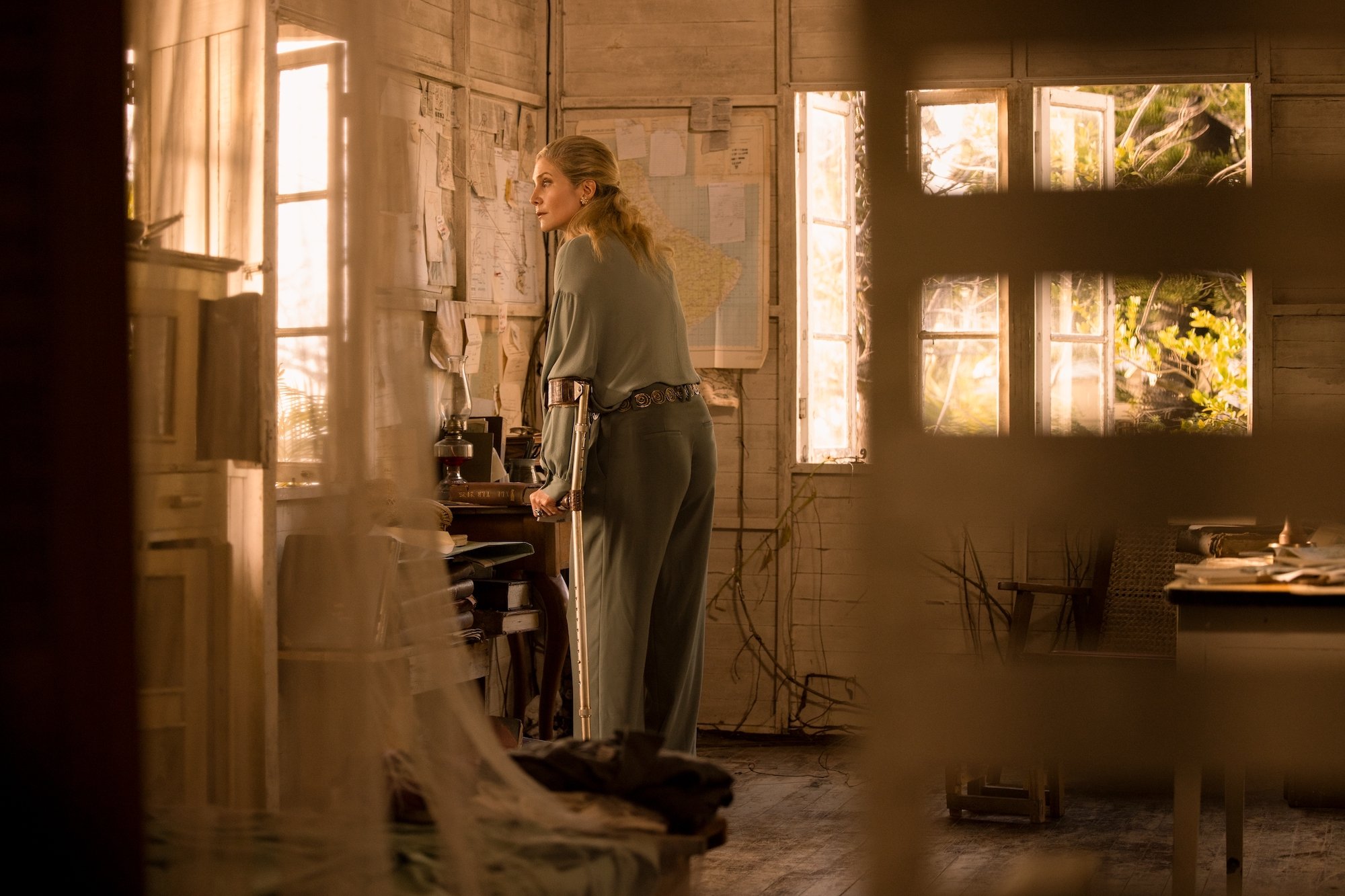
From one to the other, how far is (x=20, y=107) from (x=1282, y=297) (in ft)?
14.3

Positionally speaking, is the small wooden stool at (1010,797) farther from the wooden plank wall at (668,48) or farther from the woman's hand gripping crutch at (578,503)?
the wooden plank wall at (668,48)

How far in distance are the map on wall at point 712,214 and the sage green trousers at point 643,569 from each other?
5.28ft

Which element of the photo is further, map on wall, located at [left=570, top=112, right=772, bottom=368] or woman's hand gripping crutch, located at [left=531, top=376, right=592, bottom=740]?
map on wall, located at [left=570, top=112, right=772, bottom=368]

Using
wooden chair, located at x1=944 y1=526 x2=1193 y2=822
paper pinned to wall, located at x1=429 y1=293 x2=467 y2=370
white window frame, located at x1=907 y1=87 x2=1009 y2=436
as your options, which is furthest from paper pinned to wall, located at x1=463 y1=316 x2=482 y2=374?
wooden chair, located at x1=944 y1=526 x2=1193 y2=822

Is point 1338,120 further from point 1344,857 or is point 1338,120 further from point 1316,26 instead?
point 1316,26

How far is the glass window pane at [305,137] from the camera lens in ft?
6.36

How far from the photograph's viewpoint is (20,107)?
171cm

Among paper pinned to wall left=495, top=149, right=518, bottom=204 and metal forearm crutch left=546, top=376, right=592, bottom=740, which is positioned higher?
paper pinned to wall left=495, top=149, right=518, bottom=204

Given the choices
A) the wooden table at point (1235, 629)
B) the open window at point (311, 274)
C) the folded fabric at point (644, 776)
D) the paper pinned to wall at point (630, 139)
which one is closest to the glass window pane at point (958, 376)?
the paper pinned to wall at point (630, 139)

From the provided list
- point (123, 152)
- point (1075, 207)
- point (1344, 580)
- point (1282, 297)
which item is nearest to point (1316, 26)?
point (1075, 207)

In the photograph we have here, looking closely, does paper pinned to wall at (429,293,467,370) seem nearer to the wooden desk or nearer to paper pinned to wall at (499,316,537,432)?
paper pinned to wall at (499,316,537,432)

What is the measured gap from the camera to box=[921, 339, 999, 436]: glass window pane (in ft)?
17.3

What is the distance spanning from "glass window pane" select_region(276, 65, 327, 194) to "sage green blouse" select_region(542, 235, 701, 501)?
1644mm

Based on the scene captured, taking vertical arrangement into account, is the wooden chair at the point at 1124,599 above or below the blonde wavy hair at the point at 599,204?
below
